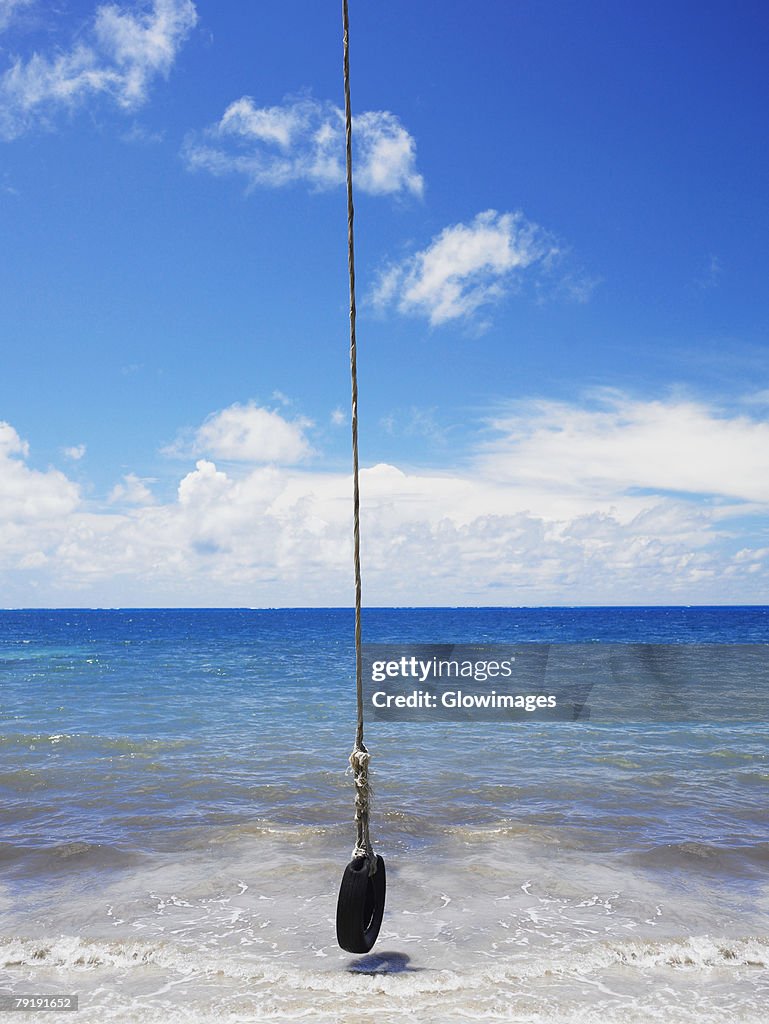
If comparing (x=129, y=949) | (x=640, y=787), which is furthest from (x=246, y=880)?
(x=640, y=787)

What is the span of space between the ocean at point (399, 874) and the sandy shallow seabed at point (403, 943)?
0.08 feet

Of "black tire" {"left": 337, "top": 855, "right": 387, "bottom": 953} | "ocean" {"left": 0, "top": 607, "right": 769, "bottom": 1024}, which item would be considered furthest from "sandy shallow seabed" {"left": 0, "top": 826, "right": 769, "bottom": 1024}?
"black tire" {"left": 337, "top": 855, "right": 387, "bottom": 953}

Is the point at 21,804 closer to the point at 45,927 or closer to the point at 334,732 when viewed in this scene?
the point at 45,927

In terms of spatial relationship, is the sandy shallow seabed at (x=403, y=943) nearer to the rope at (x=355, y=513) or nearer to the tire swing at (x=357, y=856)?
the tire swing at (x=357, y=856)

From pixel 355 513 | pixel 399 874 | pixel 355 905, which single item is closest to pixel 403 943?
pixel 399 874

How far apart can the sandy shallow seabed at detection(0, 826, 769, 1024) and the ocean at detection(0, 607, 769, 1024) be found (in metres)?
0.02

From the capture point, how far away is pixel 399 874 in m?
7.65

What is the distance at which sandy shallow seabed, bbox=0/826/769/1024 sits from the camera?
495cm

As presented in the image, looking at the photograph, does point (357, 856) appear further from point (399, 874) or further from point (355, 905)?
point (399, 874)

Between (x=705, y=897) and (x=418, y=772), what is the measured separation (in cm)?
598

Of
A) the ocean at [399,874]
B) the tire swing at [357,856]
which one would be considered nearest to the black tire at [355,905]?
the tire swing at [357,856]

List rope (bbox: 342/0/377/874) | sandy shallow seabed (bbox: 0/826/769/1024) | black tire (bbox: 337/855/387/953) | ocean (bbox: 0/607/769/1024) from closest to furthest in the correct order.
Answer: rope (bbox: 342/0/377/874) < black tire (bbox: 337/855/387/953) < sandy shallow seabed (bbox: 0/826/769/1024) < ocean (bbox: 0/607/769/1024)

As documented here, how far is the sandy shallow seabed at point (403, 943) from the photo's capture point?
4945 millimetres

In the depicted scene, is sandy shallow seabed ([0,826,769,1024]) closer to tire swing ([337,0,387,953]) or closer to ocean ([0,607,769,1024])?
ocean ([0,607,769,1024])
